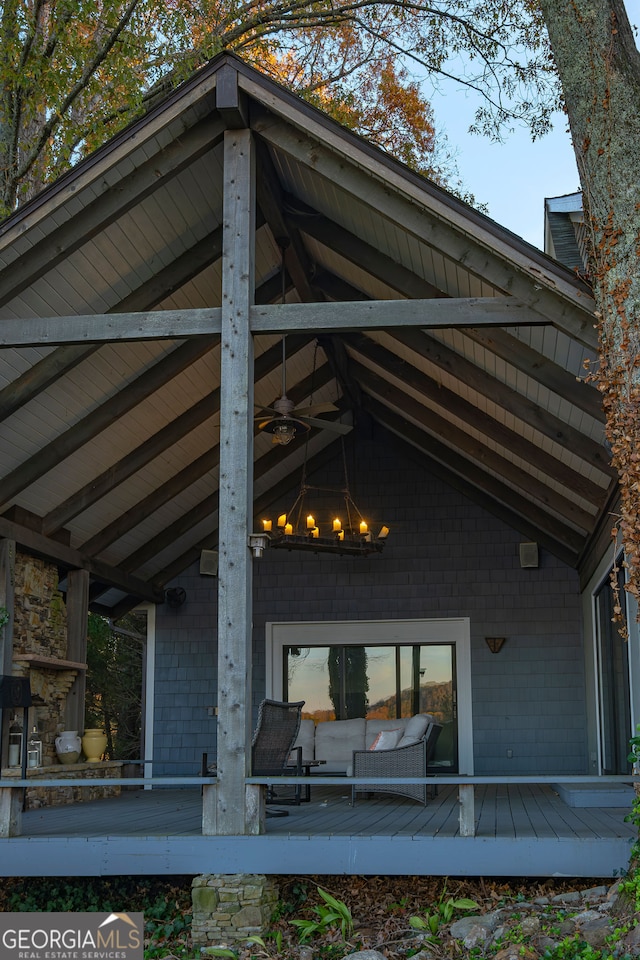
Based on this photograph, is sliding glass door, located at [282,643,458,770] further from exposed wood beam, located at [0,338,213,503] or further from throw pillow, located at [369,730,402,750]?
exposed wood beam, located at [0,338,213,503]

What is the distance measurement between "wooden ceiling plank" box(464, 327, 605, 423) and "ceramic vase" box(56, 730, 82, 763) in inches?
230

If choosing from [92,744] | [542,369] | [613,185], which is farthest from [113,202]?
[92,744]

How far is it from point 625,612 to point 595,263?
3.13 m

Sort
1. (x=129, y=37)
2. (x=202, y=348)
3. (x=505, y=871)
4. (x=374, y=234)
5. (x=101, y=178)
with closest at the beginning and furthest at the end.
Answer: (x=505, y=871) → (x=101, y=178) → (x=374, y=234) → (x=202, y=348) → (x=129, y=37)

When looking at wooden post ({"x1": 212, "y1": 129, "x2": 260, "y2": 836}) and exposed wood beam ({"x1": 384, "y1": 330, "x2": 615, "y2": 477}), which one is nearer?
wooden post ({"x1": 212, "y1": 129, "x2": 260, "y2": 836})

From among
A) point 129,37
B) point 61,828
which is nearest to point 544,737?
point 61,828

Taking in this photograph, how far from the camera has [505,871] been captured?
5891mm

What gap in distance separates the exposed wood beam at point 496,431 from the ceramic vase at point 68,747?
16.0 feet

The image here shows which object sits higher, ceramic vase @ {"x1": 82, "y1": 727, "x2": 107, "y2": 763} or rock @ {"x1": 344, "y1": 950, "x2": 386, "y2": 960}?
ceramic vase @ {"x1": 82, "y1": 727, "x2": 107, "y2": 763}

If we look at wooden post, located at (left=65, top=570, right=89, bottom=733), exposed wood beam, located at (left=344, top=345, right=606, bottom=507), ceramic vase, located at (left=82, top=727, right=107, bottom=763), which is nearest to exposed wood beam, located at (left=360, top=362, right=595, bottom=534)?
exposed wood beam, located at (left=344, top=345, right=606, bottom=507)

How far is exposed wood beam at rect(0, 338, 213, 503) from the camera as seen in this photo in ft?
29.7

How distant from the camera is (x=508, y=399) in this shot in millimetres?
8188

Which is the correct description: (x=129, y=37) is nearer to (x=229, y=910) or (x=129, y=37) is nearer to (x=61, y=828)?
(x=61, y=828)

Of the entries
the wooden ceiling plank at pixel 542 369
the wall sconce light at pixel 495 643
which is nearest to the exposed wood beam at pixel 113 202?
the wooden ceiling plank at pixel 542 369
